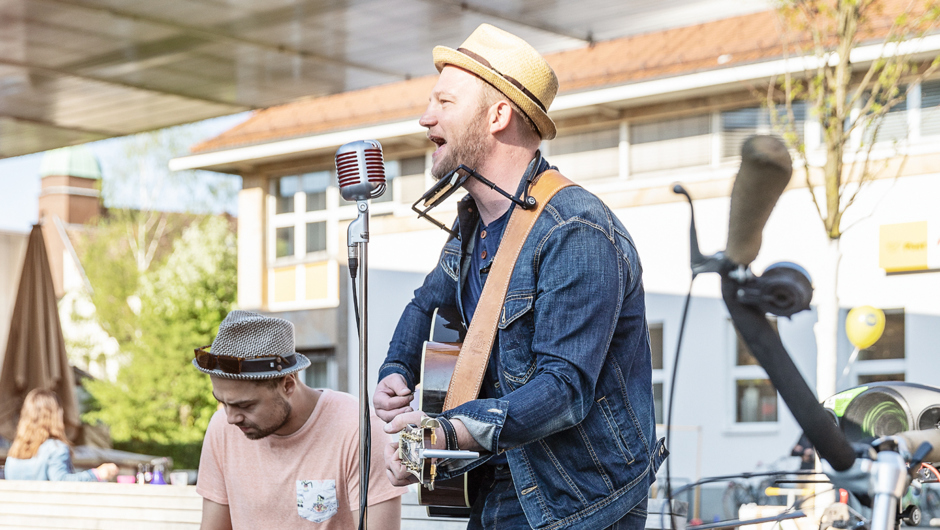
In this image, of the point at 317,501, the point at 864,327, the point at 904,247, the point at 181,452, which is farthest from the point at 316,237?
the point at 317,501

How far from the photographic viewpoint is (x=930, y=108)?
1452cm

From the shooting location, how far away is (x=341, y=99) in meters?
23.2

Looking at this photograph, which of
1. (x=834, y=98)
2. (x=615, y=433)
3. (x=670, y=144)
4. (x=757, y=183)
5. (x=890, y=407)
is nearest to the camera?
(x=757, y=183)

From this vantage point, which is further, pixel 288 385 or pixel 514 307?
pixel 288 385

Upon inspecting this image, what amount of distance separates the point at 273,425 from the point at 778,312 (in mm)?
2176

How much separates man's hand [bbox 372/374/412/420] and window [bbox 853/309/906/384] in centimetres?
1198

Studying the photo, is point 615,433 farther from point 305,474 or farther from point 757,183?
point 305,474

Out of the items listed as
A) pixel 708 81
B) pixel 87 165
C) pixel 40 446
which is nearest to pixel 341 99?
pixel 708 81

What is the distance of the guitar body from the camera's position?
8.43 ft

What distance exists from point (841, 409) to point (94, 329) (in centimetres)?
3952

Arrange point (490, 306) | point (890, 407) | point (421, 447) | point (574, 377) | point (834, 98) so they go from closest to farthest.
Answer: point (421, 447), point (574, 377), point (490, 306), point (890, 407), point (834, 98)

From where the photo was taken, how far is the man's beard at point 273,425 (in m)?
3.48

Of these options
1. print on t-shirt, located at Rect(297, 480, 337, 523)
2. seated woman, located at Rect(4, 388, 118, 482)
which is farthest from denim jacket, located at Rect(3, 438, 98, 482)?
print on t-shirt, located at Rect(297, 480, 337, 523)

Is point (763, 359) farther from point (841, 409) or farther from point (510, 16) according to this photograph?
point (510, 16)
